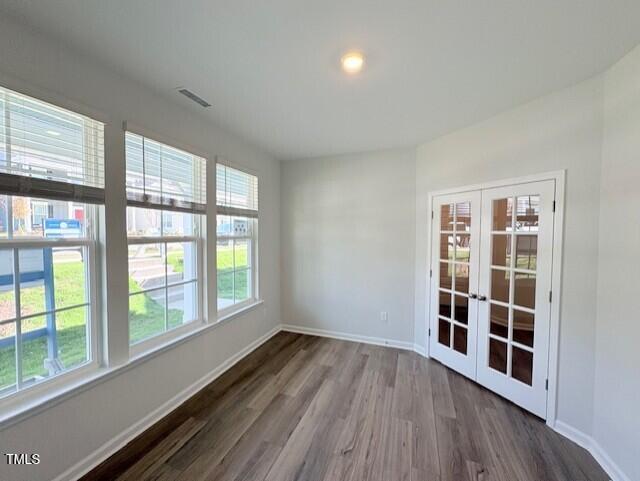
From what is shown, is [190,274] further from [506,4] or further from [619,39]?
[619,39]

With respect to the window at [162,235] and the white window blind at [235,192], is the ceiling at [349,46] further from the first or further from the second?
the white window blind at [235,192]

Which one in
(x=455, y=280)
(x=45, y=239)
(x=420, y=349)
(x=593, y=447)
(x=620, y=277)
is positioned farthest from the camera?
(x=420, y=349)

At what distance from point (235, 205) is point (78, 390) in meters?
2.14

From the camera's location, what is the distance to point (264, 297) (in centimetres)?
383

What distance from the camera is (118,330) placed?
1928 mm

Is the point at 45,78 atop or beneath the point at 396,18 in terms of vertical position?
beneath

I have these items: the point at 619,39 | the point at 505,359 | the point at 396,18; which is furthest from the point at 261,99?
the point at 505,359

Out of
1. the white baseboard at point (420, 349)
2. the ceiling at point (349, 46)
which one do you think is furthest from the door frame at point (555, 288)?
the white baseboard at point (420, 349)

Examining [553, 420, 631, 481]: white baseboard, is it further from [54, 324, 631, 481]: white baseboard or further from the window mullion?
the window mullion

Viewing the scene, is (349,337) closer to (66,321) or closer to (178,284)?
(178,284)

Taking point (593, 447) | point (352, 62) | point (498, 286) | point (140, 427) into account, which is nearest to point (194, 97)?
point (352, 62)

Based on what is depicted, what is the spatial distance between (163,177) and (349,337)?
3105mm

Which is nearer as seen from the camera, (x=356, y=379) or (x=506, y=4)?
(x=506, y=4)

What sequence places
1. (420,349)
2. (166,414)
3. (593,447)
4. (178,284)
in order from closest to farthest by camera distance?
1. (593,447)
2. (166,414)
3. (178,284)
4. (420,349)
